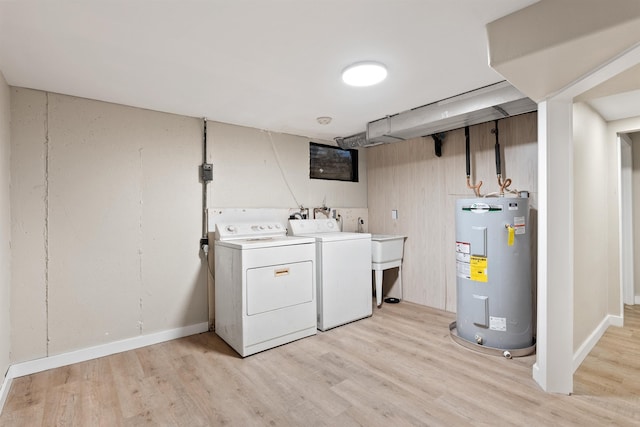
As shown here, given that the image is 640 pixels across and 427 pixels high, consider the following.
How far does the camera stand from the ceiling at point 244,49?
1.49 metres

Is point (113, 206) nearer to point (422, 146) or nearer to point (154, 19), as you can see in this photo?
point (154, 19)

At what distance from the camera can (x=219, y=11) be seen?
58.9 inches

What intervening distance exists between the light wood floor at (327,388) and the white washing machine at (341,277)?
0.38 meters

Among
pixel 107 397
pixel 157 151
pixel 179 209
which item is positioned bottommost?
pixel 107 397

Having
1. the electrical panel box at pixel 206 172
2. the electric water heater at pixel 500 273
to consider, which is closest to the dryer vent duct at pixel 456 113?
the electric water heater at pixel 500 273

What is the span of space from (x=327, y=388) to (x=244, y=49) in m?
2.22

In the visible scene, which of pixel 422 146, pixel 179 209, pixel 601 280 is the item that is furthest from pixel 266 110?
pixel 601 280

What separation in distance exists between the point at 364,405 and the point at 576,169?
2.18 m

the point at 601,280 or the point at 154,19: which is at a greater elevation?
the point at 154,19

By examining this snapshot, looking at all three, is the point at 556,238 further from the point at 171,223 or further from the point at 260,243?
the point at 171,223

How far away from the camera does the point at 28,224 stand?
2.31 meters

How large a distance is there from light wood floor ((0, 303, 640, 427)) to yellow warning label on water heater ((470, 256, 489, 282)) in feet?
2.00

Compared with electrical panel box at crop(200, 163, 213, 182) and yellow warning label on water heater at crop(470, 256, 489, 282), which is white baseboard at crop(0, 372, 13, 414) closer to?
electrical panel box at crop(200, 163, 213, 182)

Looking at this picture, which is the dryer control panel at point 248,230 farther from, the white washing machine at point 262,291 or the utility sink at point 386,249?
the utility sink at point 386,249
